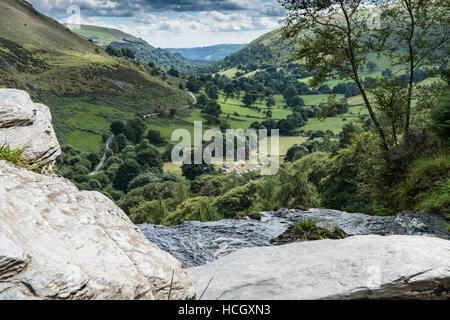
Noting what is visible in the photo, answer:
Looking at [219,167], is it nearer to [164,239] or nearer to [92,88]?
[164,239]

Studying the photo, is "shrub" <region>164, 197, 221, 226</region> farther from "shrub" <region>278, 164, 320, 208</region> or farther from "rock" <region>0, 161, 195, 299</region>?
"rock" <region>0, 161, 195, 299</region>

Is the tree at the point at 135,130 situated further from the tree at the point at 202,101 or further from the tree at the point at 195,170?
the tree at the point at 202,101

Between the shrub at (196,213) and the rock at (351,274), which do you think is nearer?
the rock at (351,274)

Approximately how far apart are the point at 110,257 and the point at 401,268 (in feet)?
14.0

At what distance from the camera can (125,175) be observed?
3588 inches

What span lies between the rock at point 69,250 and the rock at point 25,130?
276 cm

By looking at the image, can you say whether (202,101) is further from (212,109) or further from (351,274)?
(351,274)

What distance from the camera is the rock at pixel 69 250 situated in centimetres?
330

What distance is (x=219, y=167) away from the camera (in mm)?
100938

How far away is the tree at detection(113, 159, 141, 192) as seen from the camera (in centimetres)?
9006

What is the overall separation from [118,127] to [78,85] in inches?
1872

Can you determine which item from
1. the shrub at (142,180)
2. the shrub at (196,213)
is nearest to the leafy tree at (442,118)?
the shrub at (196,213)

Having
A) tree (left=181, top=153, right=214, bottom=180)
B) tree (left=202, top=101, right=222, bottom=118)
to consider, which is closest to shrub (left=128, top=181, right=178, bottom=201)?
tree (left=181, top=153, right=214, bottom=180)

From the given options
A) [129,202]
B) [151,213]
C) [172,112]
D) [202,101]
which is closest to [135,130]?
[172,112]
